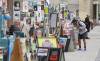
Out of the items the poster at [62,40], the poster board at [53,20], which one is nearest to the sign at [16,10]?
the poster board at [53,20]

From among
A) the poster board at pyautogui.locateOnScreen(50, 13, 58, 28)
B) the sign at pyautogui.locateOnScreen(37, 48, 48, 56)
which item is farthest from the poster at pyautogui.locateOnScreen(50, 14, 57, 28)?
the sign at pyautogui.locateOnScreen(37, 48, 48, 56)

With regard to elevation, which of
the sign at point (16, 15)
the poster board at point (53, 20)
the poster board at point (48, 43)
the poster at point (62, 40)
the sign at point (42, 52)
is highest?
the sign at point (16, 15)

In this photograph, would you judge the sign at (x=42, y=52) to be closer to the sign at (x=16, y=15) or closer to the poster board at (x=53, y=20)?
the sign at (x=16, y=15)

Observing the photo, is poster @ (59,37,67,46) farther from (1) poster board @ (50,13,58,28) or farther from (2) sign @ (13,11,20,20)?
(2) sign @ (13,11,20,20)

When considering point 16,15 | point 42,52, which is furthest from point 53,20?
point 16,15

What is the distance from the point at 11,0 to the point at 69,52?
827cm

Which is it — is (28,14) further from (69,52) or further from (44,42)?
(69,52)

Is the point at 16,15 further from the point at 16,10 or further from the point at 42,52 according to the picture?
the point at 42,52

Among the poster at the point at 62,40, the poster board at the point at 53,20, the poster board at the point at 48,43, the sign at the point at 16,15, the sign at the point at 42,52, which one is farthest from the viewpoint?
the poster at the point at 62,40

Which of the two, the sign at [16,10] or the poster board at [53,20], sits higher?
the sign at [16,10]

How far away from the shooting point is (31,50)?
1148cm

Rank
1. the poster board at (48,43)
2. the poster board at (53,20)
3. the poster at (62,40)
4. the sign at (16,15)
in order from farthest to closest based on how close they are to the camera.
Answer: the poster at (62,40)
the poster board at (53,20)
the poster board at (48,43)
the sign at (16,15)

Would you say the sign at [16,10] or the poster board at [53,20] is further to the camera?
the poster board at [53,20]

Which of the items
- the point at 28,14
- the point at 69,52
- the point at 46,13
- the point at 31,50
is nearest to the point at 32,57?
the point at 31,50
